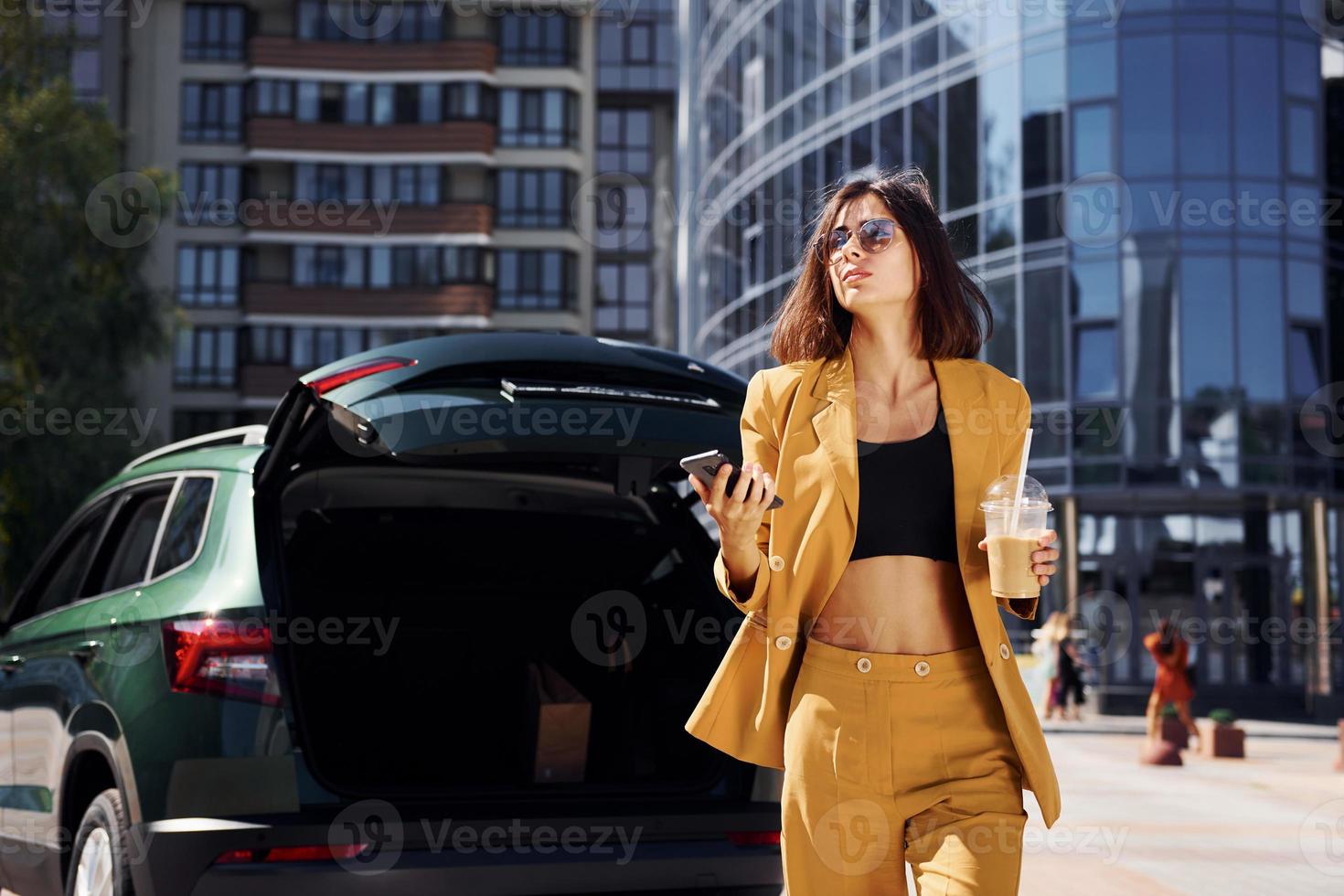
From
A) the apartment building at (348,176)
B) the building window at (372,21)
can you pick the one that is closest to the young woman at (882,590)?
the apartment building at (348,176)

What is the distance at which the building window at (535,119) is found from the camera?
5525 centimetres

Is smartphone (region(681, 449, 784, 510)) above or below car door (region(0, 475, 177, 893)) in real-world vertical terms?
above

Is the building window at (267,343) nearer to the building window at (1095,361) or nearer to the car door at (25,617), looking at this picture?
the building window at (1095,361)

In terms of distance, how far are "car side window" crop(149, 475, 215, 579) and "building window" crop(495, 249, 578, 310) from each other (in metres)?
50.6

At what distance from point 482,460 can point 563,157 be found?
5176 cm

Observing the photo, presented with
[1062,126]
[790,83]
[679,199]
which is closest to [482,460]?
[1062,126]

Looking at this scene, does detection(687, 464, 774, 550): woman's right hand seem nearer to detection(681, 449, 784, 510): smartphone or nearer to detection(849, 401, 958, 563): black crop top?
detection(681, 449, 784, 510): smartphone

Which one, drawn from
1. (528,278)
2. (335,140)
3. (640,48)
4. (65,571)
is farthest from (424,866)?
(640,48)

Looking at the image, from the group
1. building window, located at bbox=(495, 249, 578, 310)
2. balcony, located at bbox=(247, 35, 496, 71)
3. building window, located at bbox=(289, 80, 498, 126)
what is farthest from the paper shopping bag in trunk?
balcony, located at bbox=(247, 35, 496, 71)

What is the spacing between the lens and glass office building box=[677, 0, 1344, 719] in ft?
86.6

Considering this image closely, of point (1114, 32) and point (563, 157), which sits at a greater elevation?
point (563, 157)

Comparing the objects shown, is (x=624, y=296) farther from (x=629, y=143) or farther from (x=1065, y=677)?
(x=1065, y=677)

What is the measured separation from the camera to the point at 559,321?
55.0 m

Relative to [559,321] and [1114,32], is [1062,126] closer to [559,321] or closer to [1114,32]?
[1114,32]
